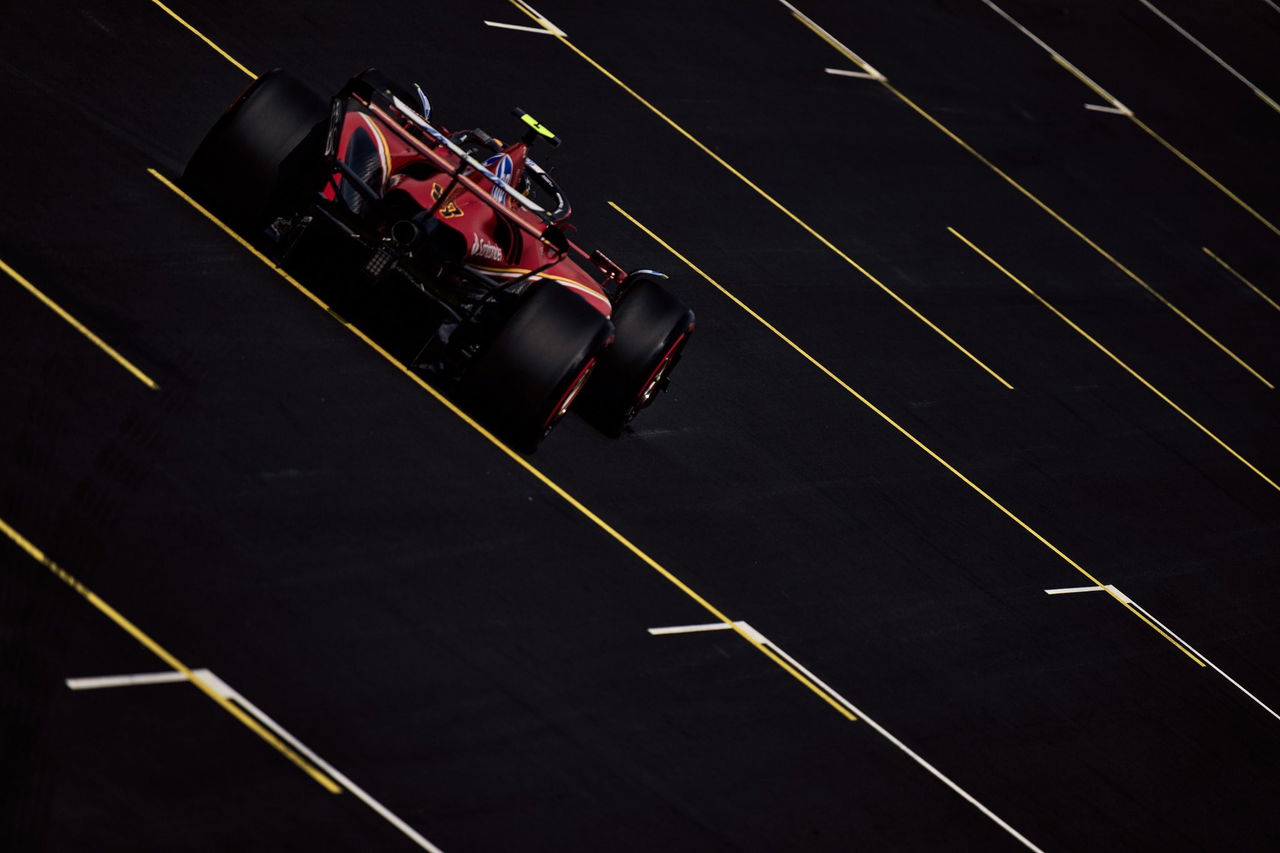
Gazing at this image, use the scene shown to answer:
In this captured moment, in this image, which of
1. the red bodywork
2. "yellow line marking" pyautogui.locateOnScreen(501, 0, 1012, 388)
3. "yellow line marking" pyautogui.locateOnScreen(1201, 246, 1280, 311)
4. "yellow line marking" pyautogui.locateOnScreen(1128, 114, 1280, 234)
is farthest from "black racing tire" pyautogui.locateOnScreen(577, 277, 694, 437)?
"yellow line marking" pyautogui.locateOnScreen(1128, 114, 1280, 234)

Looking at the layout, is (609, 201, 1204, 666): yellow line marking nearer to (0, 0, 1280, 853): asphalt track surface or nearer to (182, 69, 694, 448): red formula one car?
(0, 0, 1280, 853): asphalt track surface

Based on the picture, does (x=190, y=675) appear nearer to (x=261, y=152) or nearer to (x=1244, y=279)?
(x=261, y=152)

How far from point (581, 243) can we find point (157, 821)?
328 inches

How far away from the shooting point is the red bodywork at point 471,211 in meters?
12.0

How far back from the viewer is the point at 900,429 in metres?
15.9

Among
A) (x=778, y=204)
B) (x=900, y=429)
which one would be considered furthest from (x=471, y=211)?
(x=778, y=204)

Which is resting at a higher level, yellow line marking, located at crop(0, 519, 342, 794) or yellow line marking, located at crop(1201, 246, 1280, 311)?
yellow line marking, located at crop(1201, 246, 1280, 311)

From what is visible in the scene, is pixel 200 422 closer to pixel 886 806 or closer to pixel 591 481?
pixel 591 481

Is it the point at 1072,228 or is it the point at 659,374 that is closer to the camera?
the point at 659,374

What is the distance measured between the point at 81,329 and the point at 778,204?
9.12 meters

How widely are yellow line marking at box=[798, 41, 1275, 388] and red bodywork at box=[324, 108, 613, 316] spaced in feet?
35.4

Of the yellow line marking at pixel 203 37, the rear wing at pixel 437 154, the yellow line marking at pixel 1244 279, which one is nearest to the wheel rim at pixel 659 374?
the rear wing at pixel 437 154

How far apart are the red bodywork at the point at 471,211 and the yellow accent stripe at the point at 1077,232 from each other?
35.4 feet

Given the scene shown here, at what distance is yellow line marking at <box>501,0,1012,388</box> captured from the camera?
58.9ft
